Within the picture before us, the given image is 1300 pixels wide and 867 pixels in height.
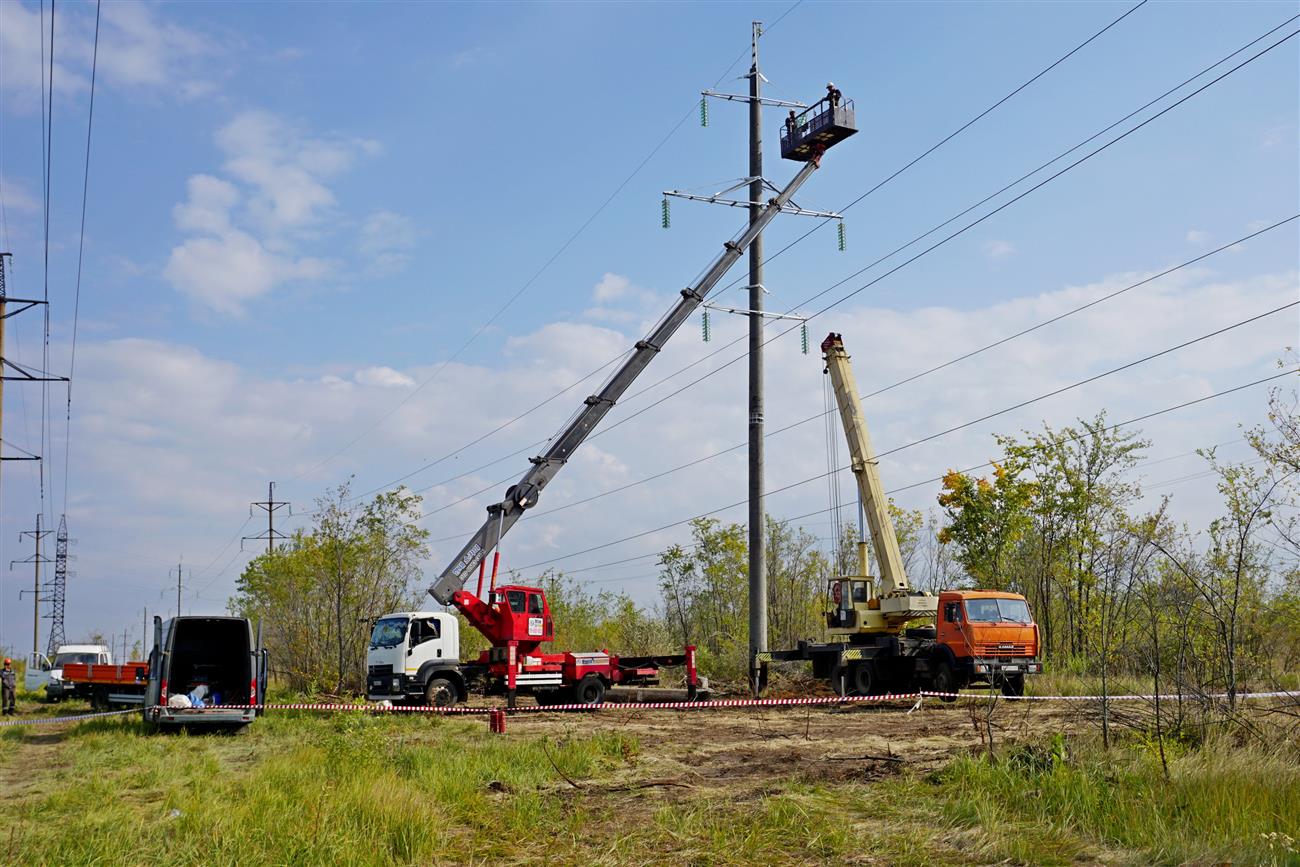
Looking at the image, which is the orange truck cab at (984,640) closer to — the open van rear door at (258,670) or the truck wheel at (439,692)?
the truck wheel at (439,692)

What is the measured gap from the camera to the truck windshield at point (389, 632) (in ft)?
87.0

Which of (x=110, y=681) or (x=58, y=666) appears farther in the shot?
(x=58, y=666)

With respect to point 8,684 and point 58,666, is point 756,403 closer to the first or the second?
point 8,684

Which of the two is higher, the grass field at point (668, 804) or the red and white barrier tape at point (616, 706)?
the grass field at point (668, 804)

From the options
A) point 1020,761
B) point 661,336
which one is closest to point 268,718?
point 661,336

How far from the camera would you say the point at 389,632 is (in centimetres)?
2684

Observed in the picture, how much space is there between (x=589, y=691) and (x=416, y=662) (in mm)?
4529

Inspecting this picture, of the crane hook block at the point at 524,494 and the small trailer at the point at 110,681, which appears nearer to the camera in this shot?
the crane hook block at the point at 524,494

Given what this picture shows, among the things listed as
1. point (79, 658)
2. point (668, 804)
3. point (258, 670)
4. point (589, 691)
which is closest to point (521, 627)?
point (589, 691)

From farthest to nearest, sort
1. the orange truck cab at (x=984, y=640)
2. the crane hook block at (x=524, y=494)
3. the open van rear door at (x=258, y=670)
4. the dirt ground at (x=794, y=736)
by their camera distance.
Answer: the crane hook block at (x=524, y=494)
the orange truck cab at (x=984, y=640)
the open van rear door at (x=258, y=670)
the dirt ground at (x=794, y=736)

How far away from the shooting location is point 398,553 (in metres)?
41.2

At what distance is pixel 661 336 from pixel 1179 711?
63.9 feet

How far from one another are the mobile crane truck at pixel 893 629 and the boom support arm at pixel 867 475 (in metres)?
0.03

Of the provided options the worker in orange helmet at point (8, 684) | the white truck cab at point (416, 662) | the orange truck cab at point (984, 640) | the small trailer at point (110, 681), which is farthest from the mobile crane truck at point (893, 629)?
the worker in orange helmet at point (8, 684)
